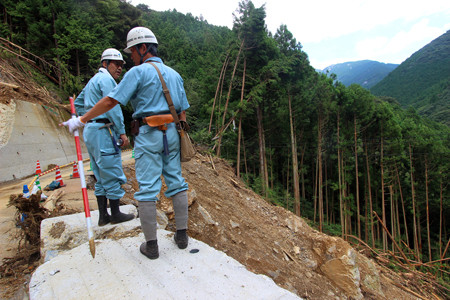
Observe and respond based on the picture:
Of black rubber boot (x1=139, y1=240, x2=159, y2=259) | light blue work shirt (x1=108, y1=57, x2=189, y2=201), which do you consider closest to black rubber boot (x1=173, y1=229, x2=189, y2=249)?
black rubber boot (x1=139, y1=240, x2=159, y2=259)

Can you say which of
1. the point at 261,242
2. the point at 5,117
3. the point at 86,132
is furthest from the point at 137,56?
the point at 5,117

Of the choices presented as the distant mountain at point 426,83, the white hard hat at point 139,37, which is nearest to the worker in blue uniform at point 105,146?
the white hard hat at point 139,37

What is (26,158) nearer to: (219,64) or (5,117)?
(5,117)

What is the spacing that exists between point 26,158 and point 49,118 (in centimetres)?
239

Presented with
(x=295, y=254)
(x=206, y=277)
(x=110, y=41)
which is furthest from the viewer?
(x=110, y=41)

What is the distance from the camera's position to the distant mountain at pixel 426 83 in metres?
62.2

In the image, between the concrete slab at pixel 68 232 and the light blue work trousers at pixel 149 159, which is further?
the concrete slab at pixel 68 232

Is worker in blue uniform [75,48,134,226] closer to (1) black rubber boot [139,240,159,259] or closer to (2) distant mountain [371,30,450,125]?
(1) black rubber boot [139,240,159,259]

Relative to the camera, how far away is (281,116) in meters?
20.4

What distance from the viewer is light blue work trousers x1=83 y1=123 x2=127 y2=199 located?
8.15ft

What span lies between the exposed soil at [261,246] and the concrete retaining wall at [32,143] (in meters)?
0.92

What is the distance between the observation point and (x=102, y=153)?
98.3 inches

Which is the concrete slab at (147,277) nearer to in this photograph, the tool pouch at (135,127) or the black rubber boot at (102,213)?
the black rubber boot at (102,213)

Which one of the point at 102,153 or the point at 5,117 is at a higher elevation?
the point at 5,117
